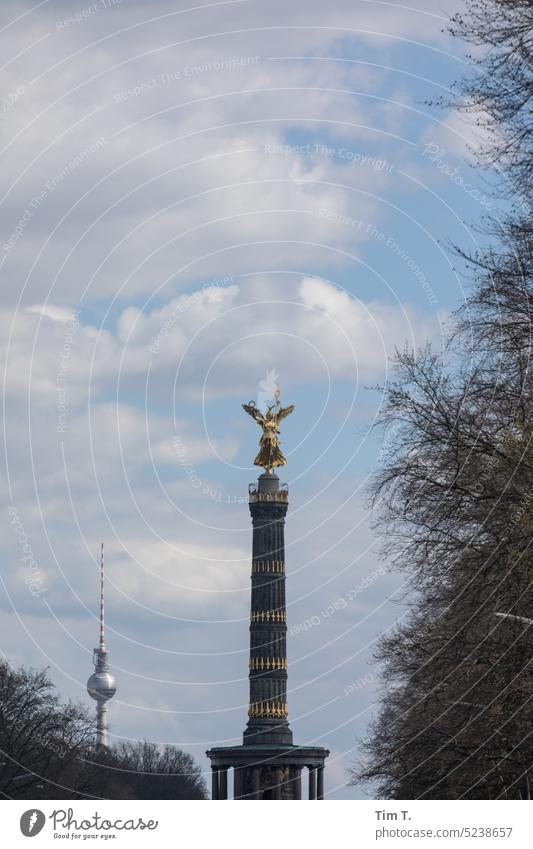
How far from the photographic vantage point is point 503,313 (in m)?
33.9

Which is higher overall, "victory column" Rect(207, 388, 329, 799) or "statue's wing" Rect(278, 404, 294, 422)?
"statue's wing" Rect(278, 404, 294, 422)

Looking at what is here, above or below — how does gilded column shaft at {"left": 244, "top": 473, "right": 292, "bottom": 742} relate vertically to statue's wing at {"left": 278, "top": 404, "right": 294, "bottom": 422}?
below

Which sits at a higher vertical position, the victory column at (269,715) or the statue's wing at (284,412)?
the statue's wing at (284,412)

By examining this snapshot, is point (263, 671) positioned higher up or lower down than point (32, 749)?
higher up

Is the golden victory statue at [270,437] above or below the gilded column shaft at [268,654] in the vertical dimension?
above

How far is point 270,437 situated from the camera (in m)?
115

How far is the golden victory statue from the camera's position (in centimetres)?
11412

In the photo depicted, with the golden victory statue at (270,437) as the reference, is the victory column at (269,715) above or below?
below

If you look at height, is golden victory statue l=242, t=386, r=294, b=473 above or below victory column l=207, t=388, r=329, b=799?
above

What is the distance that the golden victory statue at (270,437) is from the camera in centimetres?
11412

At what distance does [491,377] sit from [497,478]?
7.06 feet
